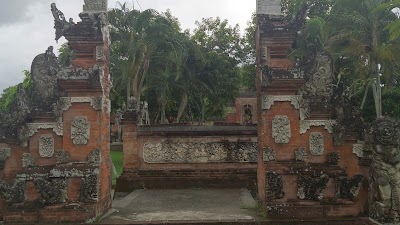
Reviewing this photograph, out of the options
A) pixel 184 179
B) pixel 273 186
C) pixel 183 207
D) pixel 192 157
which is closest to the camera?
pixel 273 186

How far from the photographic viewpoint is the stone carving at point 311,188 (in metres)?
8.23

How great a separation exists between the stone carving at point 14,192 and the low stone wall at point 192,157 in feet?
Answer: 20.5

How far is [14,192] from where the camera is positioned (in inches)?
324

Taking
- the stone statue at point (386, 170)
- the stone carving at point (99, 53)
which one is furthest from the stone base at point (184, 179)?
the stone statue at point (386, 170)

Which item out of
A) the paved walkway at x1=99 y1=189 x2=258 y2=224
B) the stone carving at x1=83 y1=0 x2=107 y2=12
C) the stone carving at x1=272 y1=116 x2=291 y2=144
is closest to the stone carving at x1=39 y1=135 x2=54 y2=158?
the paved walkway at x1=99 y1=189 x2=258 y2=224

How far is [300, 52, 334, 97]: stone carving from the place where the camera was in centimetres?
915

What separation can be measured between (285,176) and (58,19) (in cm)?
586

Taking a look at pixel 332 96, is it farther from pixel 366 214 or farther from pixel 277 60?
pixel 366 214

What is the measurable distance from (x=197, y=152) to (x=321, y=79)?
6.85 meters

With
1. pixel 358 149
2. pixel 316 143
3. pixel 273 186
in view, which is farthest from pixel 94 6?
pixel 358 149

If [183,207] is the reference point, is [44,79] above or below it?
above

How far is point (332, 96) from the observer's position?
9.09m

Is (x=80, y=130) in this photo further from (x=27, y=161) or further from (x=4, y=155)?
(x=4, y=155)

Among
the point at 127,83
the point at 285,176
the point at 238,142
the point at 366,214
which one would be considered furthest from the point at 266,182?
the point at 127,83
